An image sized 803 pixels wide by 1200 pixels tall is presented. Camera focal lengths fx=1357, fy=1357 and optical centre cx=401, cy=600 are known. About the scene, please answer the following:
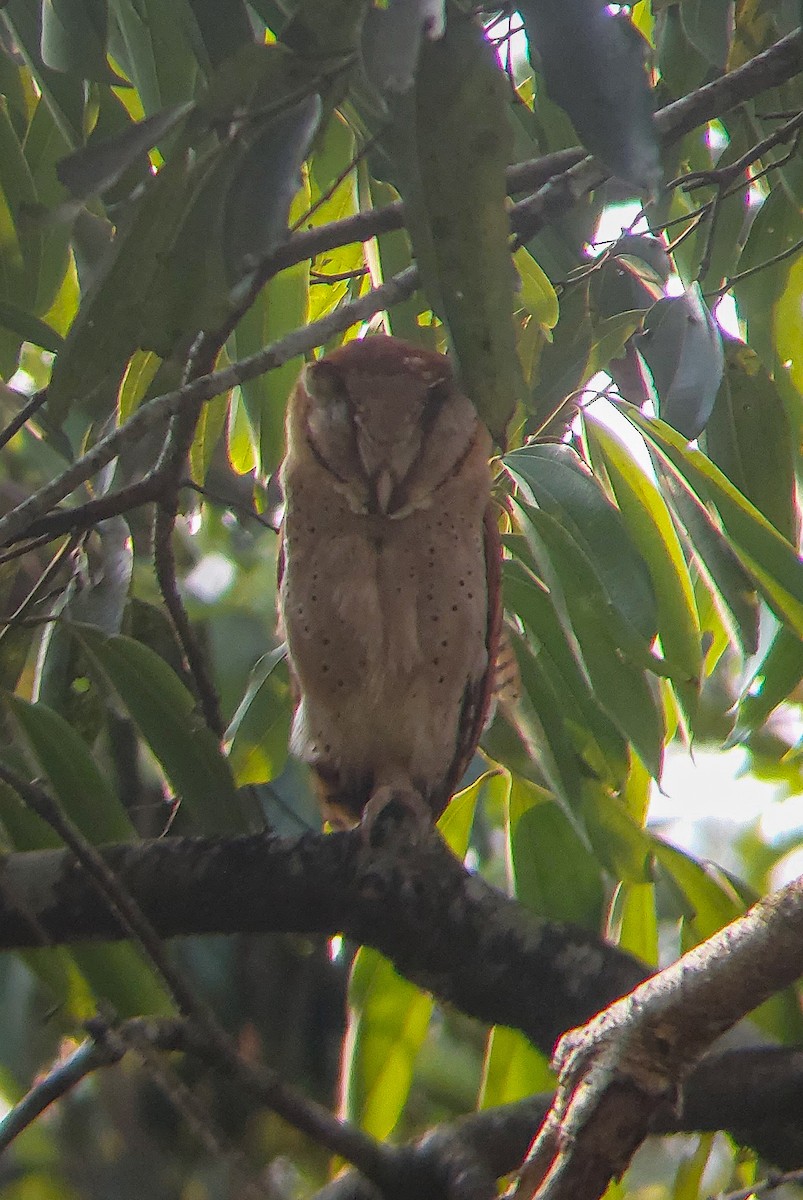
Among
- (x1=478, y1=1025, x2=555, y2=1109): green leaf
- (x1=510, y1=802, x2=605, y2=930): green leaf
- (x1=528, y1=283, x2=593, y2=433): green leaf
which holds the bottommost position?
(x1=478, y1=1025, x2=555, y2=1109): green leaf

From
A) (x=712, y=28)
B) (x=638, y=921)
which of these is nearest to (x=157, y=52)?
(x=712, y=28)

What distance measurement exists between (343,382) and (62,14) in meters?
0.50

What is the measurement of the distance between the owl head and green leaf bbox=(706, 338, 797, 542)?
0.91 ft

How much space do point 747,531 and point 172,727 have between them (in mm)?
606

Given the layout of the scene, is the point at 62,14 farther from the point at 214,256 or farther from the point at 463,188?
the point at 463,188

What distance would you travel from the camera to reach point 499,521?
171 centimetres

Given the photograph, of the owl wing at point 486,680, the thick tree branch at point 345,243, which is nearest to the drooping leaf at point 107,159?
the thick tree branch at point 345,243

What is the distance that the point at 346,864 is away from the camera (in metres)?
1.29

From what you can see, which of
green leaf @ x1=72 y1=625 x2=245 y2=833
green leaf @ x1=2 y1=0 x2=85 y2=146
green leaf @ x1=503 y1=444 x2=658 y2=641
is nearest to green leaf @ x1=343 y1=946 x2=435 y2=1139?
green leaf @ x1=72 y1=625 x2=245 y2=833

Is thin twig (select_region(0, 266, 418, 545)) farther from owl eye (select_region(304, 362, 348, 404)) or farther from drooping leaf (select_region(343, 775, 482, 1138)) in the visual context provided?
drooping leaf (select_region(343, 775, 482, 1138))

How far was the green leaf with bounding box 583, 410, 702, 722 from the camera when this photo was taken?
1243 mm

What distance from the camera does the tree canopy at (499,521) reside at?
798 mm

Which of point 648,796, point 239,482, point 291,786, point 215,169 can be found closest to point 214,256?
point 215,169

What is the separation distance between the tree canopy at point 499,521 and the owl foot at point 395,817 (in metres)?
0.04
